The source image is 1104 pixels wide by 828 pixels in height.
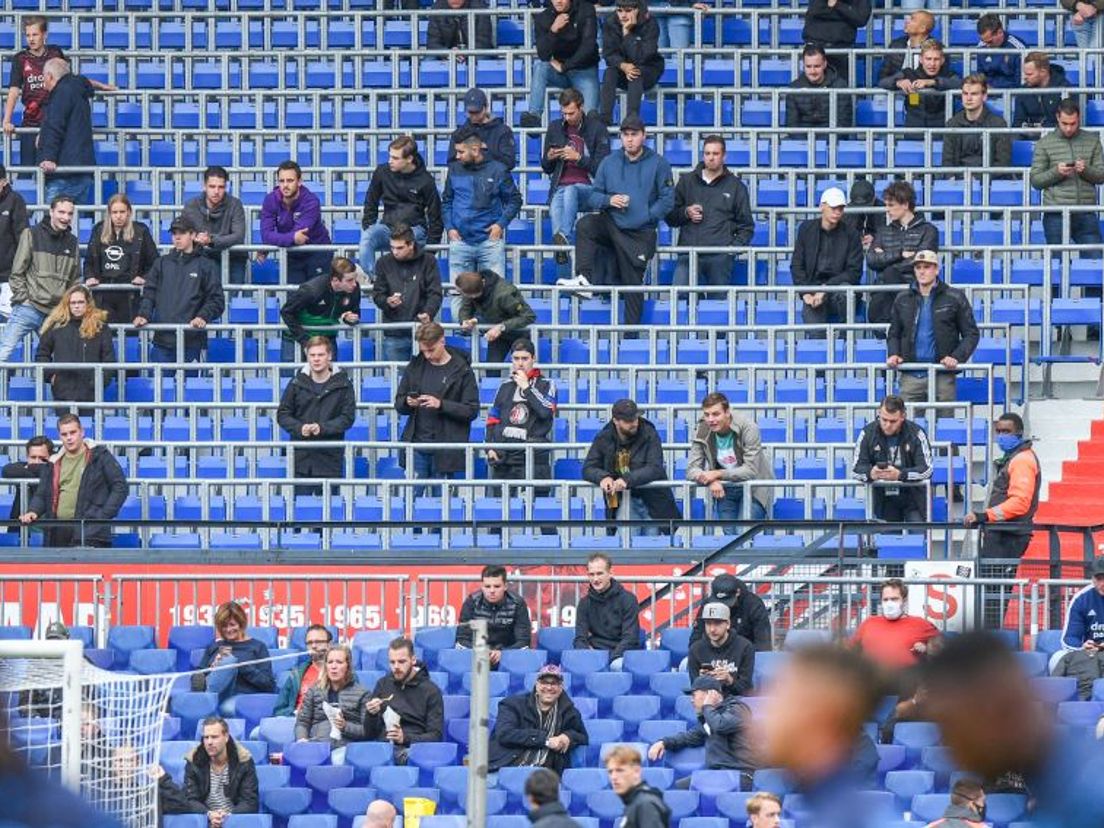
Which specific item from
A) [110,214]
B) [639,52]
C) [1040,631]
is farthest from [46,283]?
[1040,631]

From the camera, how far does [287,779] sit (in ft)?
50.1

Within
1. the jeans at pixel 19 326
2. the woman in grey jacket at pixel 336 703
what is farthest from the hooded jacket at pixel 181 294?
the woman in grey jacket at pixel 336 703

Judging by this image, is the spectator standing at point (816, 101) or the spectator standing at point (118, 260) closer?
the spectator standing at point (118, 260)

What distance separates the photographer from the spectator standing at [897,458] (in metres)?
18.1

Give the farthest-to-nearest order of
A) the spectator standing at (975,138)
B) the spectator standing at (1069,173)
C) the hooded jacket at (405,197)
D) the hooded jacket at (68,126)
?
the hooded jacket at (68,126) < the spectator standing at (975,138) < the spectator standing at (1069,173) < the hooded jacket at (405,197)

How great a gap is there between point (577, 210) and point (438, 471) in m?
3.16

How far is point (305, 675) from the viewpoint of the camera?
52.7ft

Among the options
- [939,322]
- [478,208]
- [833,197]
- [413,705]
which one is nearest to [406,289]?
[478,208]

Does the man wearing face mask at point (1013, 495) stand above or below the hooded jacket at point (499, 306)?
below

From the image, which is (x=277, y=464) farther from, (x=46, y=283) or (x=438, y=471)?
(x=46, y=283)

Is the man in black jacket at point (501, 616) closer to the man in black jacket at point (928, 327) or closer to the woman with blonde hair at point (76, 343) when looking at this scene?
the man in black jacket at point (928, 327)

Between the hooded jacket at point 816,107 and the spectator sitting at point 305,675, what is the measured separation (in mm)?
8239

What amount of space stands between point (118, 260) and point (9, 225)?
1.14 metres

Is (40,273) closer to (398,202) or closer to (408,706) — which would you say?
(398,202)
